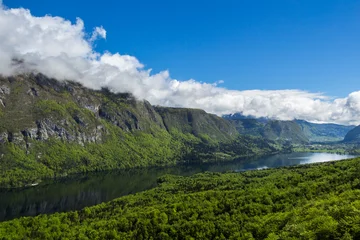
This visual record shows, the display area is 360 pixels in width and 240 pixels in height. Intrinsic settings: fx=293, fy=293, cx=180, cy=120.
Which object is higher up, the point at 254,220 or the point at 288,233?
the point at 288,233

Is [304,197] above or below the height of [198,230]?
above

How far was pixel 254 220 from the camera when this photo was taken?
99000 mm

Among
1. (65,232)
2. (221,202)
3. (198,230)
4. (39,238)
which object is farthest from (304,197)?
(39,238)

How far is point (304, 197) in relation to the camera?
4400 inches

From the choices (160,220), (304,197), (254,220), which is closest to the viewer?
(254,220)

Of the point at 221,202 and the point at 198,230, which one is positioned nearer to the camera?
the point at 198,230

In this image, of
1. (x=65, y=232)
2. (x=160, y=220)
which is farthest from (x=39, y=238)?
(x=160, y=220)

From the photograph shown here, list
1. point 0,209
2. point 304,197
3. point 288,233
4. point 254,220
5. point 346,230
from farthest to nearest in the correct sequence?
point 0,209 → point 304,197 → point 254,220 → point 288,233 → point 346,230

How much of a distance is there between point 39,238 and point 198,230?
67212 millimetres

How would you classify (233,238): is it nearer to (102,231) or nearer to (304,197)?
(304,197)

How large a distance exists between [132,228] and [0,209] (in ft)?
431

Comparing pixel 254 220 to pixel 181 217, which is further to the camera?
pixel 181 217

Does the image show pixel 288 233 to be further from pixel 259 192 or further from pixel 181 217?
pixel 259 192

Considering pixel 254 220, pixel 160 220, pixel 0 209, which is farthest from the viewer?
pixel 0 209
